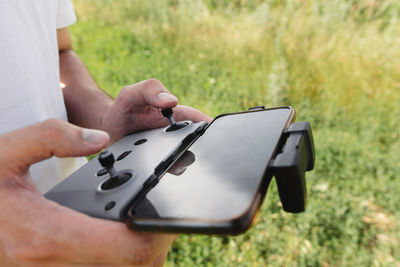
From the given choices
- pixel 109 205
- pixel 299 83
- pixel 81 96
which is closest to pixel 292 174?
pixel 109 205

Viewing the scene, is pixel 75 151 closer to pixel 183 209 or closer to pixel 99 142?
pixel 99 142

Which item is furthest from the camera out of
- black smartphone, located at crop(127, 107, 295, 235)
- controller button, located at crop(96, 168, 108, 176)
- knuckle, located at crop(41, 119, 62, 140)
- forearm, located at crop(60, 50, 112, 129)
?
forearm, located at crop(60, 50, 112, 129)

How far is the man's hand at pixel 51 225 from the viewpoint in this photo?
61cm

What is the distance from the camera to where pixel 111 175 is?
750mm

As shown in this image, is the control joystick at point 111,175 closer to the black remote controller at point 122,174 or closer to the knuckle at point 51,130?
the black remote controller at point 122,174

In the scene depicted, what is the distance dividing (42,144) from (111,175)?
16cm

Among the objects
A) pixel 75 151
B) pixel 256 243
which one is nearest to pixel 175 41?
pixel 256 243

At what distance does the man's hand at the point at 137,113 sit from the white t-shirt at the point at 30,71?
0.18m

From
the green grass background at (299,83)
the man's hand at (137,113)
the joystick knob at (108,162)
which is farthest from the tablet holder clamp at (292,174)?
the green grass background at (299,83)

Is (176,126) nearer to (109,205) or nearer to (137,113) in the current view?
(137,113)

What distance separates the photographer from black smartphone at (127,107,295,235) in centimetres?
54

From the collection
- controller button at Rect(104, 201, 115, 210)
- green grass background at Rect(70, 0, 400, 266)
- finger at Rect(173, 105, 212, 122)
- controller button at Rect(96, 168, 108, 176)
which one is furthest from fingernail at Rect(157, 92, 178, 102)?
green grass background at Rect(70, 0, 400, 266)

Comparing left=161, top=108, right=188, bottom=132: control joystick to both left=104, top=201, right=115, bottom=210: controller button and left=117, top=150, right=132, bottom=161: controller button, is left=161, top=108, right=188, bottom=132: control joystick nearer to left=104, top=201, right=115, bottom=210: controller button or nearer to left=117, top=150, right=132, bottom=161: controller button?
left=117, top=150, right=132, bottom=161: controller button

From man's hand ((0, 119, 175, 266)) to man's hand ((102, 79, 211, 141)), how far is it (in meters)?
0.38
